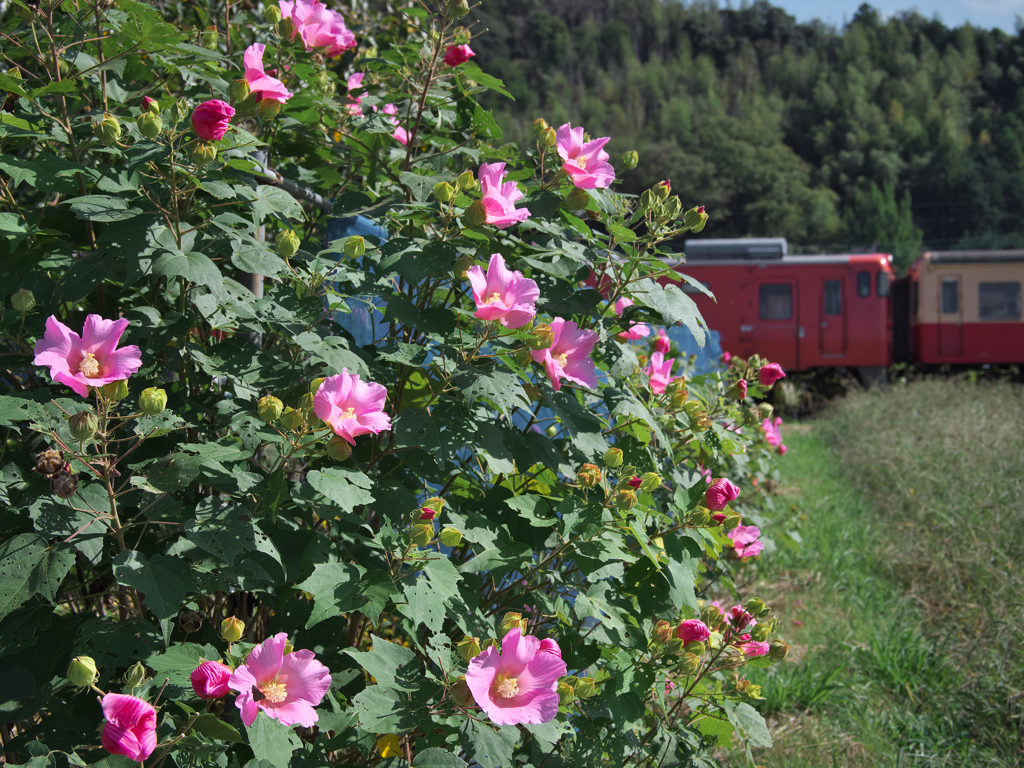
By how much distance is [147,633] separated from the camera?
1066 mm

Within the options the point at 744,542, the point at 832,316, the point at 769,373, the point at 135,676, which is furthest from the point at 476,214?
the point at 832,316

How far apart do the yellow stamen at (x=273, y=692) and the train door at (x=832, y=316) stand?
44.8 feet

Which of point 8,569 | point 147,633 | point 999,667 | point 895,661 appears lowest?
point 895,661

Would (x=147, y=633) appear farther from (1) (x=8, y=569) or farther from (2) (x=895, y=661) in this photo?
(2) (x=895, y=661)

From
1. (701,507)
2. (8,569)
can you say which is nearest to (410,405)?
(701,507)

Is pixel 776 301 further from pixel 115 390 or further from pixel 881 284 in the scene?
pixel 115 390

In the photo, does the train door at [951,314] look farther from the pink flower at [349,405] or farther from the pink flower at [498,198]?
the pink flower at [349,405]

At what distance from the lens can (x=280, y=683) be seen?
986mm

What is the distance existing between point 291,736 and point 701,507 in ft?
2.57

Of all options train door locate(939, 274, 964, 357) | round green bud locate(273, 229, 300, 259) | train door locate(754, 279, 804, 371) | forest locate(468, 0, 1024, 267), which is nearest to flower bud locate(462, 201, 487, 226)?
round green bud locate(273, 229, 300, 259)

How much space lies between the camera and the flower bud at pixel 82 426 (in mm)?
942

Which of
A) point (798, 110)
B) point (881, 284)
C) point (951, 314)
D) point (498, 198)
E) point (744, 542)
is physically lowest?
point (951, 314)

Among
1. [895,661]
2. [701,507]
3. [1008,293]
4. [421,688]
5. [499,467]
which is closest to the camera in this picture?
[421,688]

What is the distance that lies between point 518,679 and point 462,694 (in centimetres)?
8
